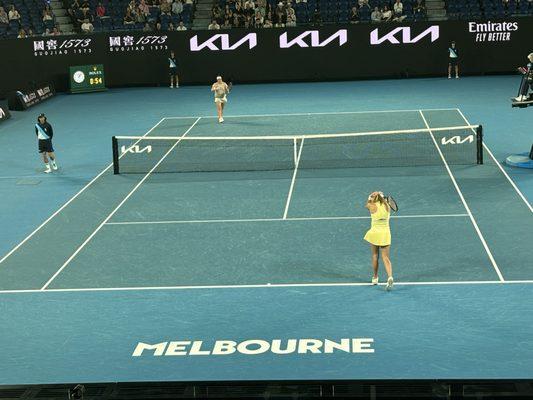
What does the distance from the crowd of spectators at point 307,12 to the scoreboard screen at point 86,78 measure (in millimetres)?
6141

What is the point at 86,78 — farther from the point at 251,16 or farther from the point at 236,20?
the point at 251,16

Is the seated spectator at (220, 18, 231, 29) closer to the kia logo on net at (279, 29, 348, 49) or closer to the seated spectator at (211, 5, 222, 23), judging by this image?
the seated spectator at (211, 5, 222, 23)

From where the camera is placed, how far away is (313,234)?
64.2 feet

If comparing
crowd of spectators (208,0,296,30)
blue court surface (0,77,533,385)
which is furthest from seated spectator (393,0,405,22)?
blue court surface (0,77,533,385)

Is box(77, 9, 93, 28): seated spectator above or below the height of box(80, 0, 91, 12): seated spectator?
below

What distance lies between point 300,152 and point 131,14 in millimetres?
21562

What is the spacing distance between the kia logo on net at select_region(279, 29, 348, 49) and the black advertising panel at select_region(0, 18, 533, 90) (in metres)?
0.05

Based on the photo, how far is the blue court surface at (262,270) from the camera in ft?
43.6

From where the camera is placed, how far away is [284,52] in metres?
45.0

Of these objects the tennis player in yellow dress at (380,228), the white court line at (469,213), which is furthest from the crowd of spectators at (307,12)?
the tennis player in yellow dress at (380,228)

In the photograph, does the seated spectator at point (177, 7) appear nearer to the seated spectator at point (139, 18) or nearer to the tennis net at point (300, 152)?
the seated spectator at point (139, 18)

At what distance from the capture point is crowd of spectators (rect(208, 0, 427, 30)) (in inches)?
1767

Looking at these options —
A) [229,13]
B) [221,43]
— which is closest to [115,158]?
[221,43]

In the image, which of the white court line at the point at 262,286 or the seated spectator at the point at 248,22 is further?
the seated spectator at the point at 248,22
